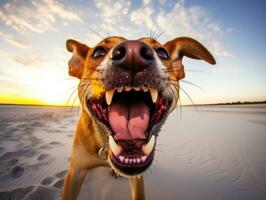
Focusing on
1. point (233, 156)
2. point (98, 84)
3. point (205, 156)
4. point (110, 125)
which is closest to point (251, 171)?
point (233, 156)

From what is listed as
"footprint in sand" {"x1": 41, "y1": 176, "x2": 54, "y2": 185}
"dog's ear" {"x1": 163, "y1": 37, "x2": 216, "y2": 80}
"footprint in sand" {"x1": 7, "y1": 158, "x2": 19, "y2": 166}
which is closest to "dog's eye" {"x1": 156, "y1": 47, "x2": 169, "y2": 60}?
"dog's ear" {"x1": 163, "y1": 37, "x2": 216, "y2": 80}

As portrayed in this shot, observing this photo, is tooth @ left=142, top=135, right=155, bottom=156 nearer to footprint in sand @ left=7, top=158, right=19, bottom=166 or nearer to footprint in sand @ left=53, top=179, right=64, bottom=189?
footprint in sand @ left=53, top=179, right=64, bottom=189

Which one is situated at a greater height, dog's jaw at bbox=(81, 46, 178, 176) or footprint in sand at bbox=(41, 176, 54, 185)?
dog's jaw at bbox=(81, 46, 178, 176)

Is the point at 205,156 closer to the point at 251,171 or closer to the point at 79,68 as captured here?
the point at 251,171

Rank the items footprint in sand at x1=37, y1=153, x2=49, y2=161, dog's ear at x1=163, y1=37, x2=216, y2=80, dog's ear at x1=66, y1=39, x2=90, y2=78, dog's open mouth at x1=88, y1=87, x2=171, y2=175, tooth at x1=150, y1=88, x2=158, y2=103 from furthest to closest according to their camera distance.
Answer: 1. footprint in sand at x1=37, y1=153, x2=49, y2=161
2. dog's ear at x1=66, y1=39, x2=90, y2=78
3. dog's ear at x1=163, y1=37, x2=216, y2=80
4. tooth at x1=150, y1=88, x2=158, y2=103
5. dog's open mouth at x1=88, y1=87, x2=171, y2=175

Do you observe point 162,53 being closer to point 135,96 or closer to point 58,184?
point 135,96

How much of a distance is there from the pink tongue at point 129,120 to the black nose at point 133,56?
533 millimetres

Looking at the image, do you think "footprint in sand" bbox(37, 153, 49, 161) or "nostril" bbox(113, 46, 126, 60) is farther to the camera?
"footprint in sand" bbox(37, 153, 49, 161)

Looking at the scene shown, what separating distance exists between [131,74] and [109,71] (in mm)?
225

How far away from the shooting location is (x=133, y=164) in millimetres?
1550

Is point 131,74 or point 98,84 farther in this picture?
point 98,84

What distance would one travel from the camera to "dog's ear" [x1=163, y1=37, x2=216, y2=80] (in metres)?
2.62

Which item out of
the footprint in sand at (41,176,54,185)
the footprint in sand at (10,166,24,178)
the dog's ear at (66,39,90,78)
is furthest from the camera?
the footprint in sand at (10,166,24,178)

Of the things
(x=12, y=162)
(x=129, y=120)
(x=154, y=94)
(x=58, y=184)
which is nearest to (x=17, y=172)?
(x=12, y=162)
